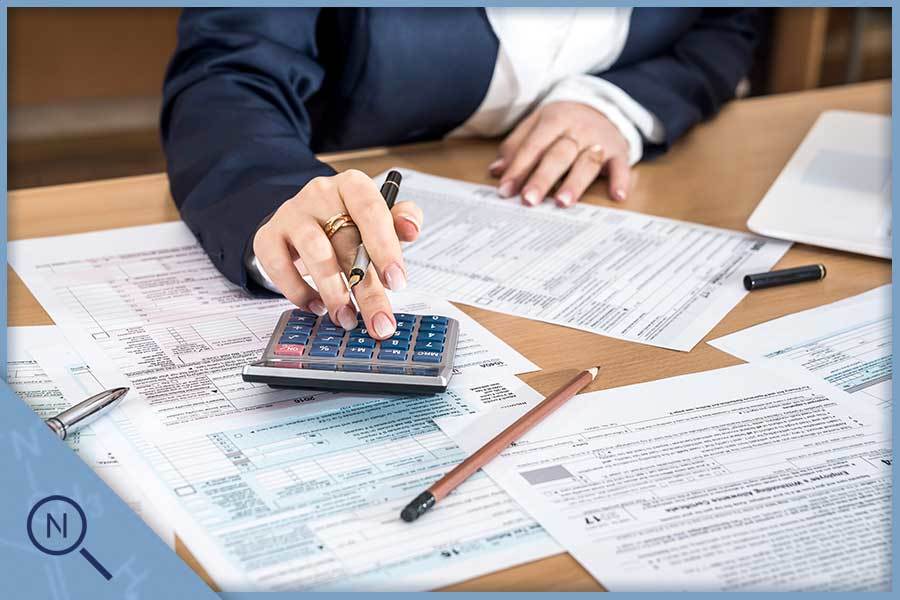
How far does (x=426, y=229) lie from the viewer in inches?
37.2

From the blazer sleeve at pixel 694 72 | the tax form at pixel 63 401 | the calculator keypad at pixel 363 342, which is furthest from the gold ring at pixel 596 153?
the tax form at pixel 63 401

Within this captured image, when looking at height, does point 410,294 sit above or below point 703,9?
below

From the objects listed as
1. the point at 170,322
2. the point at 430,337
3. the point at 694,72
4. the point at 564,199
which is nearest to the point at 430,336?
the point at 430,337

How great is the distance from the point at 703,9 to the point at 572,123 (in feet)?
1.41

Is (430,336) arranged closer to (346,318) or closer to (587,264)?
(346,318)

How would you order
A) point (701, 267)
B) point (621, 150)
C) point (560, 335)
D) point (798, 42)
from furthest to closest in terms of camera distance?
point (798, 42) < point (621, 150) < point (701, 267) < point (560, 335)

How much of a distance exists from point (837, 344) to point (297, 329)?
39 centimetres

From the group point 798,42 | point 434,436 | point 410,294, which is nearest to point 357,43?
point 410,294

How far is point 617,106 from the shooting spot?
116cm

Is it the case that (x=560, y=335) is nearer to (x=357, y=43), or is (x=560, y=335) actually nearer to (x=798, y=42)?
(x=357, y=43)

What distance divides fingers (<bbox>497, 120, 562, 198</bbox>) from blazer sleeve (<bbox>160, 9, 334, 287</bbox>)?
21cm

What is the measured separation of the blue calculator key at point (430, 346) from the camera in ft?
2.19

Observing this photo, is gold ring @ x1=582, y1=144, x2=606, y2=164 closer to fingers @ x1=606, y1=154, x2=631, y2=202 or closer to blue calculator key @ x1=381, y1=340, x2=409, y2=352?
fingers @ x1=606, y1=154, x2=631, y2=202

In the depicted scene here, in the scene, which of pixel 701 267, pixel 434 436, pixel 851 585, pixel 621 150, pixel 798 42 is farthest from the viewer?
pixel 798 42
